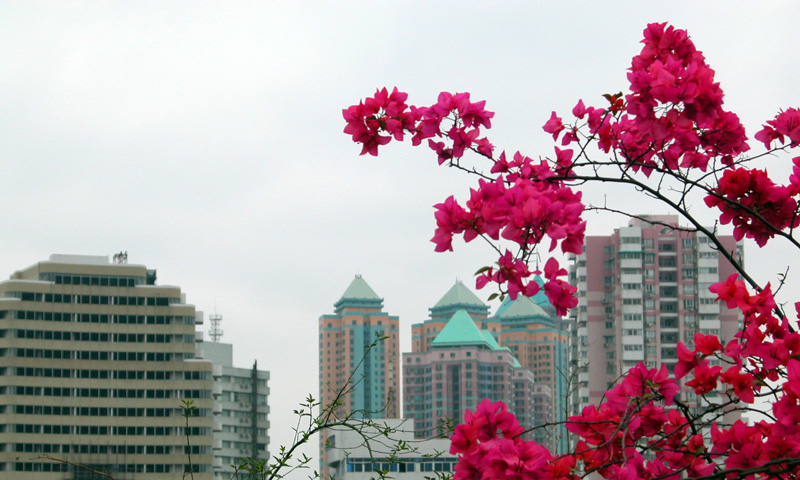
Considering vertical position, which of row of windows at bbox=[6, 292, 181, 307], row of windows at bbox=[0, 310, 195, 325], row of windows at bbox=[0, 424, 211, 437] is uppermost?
row of windows at bbox=[6, 292, 181, 307]

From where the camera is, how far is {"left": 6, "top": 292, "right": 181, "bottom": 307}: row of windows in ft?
287

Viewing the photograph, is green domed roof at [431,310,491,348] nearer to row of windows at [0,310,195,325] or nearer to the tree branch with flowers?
row of windows at [0,310,195,325]

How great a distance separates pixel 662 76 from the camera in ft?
15.1

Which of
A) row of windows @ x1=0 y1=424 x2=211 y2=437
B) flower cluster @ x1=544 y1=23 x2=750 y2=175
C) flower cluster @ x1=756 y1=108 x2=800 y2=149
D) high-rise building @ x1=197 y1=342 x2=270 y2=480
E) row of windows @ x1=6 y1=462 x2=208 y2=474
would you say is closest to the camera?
flower cluster @ x1=544 y1=23 x2=750 y2=175

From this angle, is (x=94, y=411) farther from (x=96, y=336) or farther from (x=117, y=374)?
(x=96, y=336)

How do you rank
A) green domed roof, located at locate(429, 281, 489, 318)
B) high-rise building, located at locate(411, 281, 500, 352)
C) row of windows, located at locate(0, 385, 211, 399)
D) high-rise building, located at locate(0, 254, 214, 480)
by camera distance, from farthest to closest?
1. green domed roof, located at locate(429, 281, 489, 318)
2. high-rise building, located at locate(411, 281, 500, 352)
3. row of windows, located at locate(0, 385, 211, 399)
4. high-rise building, located at locate(0, 254, 214, 480)

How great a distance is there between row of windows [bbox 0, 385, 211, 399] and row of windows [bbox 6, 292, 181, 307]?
6.83 m

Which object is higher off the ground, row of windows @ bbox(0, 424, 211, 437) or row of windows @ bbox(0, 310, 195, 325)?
row of windows @ bbox(0, 310, 195, 325)

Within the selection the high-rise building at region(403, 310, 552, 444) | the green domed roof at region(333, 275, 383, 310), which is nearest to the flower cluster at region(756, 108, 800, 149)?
the high-rise building at region(403, 310, 552, 444)

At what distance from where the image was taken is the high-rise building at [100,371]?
282 feet

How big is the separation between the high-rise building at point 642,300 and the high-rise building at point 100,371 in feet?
101

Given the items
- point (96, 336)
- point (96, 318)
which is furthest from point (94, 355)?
point (96, 318)

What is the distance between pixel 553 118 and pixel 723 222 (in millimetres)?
1177

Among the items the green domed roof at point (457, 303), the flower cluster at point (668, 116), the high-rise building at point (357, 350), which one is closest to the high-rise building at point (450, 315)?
the green domed roof at point (457, 303)
